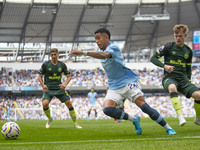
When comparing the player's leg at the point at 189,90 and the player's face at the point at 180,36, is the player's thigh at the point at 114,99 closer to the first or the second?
the player's leg at the point at 189,90

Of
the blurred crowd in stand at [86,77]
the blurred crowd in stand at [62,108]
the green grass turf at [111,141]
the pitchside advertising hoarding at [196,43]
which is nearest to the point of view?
the green grass turf at [111,141]

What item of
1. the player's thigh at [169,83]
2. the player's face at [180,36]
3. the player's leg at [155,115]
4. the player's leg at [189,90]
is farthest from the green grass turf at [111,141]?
the player's face at [180,36]

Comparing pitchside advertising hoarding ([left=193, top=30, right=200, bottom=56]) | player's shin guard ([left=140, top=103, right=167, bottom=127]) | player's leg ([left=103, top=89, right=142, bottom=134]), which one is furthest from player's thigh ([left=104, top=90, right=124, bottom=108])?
pitchside advertising hoarding ([left=193, top=30, right=200, bottom=56])

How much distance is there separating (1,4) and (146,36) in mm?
18875

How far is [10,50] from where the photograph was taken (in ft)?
133

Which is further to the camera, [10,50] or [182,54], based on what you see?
[10,50]

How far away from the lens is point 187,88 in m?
7.24

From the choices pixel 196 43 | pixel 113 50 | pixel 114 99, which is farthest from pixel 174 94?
pixel 196 43

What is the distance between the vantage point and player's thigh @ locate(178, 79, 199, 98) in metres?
7.17

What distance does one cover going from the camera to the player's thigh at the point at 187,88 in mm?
7168

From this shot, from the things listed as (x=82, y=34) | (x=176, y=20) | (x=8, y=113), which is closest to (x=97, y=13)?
(x=82, y=34)

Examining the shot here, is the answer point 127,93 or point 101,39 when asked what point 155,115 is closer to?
point 127,93

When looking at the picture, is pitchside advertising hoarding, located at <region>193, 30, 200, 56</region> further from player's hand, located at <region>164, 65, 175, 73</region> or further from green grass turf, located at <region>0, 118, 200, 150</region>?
player's hand, located at <region>164, 65, 175, 73</region>

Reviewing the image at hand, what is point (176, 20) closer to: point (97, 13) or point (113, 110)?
point (97, 13)
